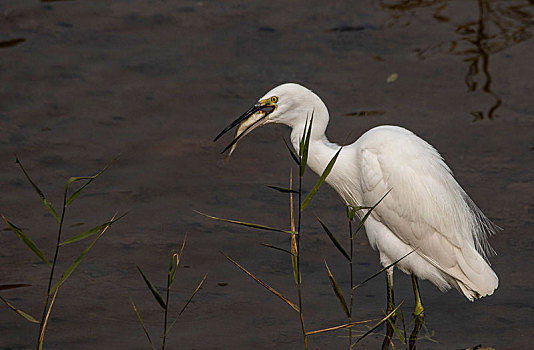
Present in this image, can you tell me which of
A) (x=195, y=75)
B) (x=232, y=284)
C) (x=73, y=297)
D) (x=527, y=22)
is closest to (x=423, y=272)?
(x=232, y=284)

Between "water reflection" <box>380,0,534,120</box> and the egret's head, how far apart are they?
258 cm

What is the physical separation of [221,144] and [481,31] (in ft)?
7.98

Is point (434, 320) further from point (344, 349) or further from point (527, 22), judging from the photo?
point (527, 22)

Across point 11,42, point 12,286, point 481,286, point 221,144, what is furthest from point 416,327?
point 11,42

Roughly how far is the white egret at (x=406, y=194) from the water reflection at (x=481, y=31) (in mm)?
2308

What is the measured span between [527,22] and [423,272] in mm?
3532

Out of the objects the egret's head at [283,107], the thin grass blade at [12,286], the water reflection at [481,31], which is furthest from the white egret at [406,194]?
the water reflection at [481,31]

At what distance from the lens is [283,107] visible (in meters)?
4.03

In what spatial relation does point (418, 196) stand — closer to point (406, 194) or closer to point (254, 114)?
point (406, 194)

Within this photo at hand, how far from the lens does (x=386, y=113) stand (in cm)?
607

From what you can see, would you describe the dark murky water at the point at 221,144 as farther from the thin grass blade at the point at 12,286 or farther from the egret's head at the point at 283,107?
the egret's head at the point at 283,107

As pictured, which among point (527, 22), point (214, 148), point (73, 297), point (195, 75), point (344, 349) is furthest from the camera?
point (527, 22)

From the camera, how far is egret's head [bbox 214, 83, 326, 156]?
3998 millimetres

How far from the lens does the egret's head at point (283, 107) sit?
400 centimetres
